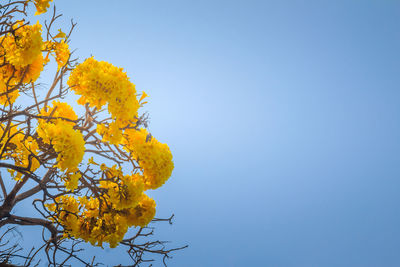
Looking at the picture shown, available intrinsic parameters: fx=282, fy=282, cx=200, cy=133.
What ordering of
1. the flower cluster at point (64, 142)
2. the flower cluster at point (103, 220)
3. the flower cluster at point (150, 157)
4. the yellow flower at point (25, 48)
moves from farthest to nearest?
1. the flower cluster at point (103, 220)
2. the flower cluster at point (150, 157)
3. the yellow flower at point (25, 48)
4. the flower cluster at point (64, 142)

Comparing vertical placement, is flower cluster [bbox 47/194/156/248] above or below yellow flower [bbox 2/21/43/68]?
below

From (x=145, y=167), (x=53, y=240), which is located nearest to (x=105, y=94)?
(x=145, y=167)

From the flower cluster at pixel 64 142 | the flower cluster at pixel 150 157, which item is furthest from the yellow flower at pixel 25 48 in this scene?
the flower cluster at pixel 150 157

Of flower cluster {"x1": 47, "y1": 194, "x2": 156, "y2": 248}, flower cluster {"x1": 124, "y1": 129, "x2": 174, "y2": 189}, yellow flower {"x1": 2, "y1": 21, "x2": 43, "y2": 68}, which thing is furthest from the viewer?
flower cluster {"x1": 47, "y1": 194, "x2": 156, "y2": 248}

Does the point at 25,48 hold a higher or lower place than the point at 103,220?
higher

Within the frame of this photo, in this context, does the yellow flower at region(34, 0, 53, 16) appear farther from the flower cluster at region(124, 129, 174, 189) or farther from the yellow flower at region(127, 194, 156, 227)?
the yellow flower at region(127, 194, 156, 227)

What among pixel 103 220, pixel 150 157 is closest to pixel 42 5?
pixel 150 157

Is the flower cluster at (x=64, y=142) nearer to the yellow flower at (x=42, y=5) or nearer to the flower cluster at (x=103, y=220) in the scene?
the flower cluster at (x=103, y=220)

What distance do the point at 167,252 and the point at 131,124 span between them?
183cm

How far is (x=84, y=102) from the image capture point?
2.93 metres

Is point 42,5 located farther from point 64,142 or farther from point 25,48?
point 64,142

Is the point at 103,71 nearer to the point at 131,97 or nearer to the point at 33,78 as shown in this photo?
the point at 131,97

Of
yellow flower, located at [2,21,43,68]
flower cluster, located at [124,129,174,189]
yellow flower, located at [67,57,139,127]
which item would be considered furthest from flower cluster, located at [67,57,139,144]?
yellow flower, located at [2,21,43,68]

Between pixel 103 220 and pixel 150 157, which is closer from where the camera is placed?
pixel 150 157
